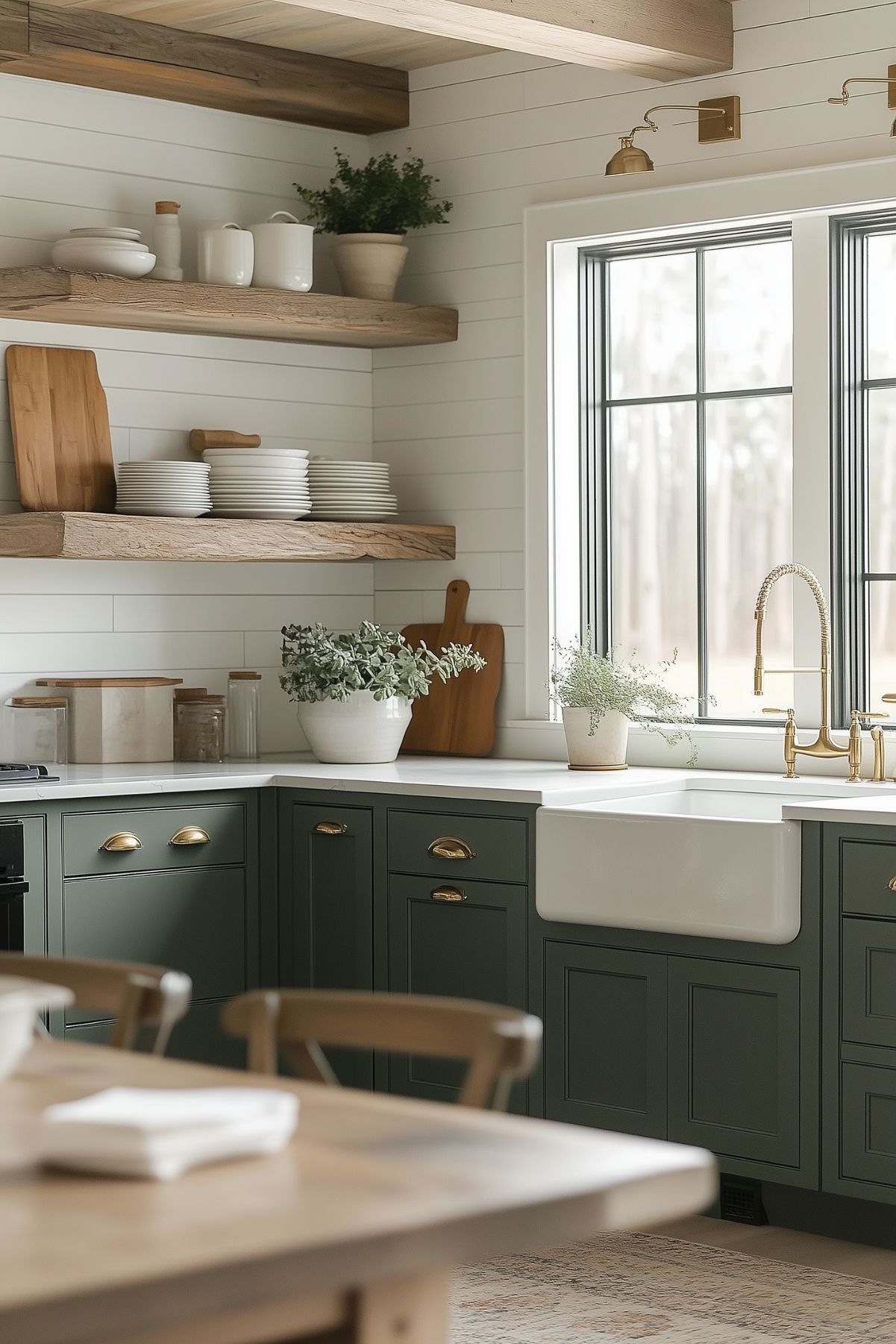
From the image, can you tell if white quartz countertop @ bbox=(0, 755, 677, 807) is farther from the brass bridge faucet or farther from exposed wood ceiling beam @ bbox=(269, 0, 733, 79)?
exposed wood ceiling beam @ bbox=(269, 0, 733, 79)

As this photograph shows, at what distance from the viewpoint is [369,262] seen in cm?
517

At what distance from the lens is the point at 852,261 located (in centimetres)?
453

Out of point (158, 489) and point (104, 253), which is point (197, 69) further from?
point (158, 489)

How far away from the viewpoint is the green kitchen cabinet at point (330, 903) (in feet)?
14.6

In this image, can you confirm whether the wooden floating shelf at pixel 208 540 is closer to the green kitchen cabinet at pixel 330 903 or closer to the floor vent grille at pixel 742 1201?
the green kitchen cabinet at pixel 330 903

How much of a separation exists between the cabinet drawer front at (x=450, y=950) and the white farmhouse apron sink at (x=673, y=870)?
15 cm

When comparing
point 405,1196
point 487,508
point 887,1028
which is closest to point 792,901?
point 887,1028

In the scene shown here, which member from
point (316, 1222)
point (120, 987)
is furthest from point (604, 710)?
point (316, 1222)

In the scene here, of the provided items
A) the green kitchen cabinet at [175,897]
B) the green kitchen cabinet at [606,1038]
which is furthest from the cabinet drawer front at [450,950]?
the green kitchen cabinet at [175,897]

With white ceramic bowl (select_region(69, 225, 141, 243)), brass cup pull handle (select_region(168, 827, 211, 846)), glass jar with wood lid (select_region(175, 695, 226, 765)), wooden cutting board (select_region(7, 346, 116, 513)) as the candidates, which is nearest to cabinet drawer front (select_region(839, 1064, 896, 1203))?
brass cup pull handle (select_region(168, 827, 211, 846))

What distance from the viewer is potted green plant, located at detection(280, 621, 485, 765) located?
15.8 ft

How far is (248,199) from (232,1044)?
2.33 m

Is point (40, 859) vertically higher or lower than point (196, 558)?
lower

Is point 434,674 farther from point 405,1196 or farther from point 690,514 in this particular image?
point 405,1196
